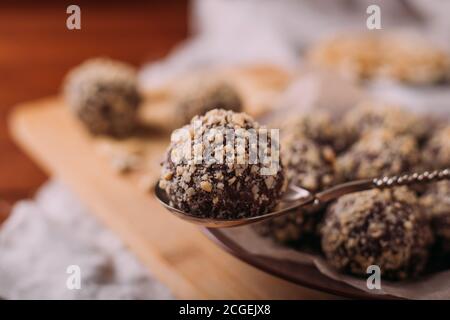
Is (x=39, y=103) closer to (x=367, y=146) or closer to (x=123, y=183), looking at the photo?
A: (x=123, y=183)

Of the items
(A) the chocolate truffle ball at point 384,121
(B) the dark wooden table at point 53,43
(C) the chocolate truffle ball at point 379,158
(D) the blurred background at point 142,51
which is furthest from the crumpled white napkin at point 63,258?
(A) the chocolate truffle ball at point 384,121

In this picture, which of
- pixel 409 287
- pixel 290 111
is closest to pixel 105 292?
pixel 409 287

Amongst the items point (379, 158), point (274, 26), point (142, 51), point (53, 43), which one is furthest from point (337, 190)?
point (53, 43)

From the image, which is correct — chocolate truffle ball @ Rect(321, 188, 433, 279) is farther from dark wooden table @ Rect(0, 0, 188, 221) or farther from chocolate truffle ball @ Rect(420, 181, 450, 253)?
dark wooden table @ Rect(0, 0, 188, 221)

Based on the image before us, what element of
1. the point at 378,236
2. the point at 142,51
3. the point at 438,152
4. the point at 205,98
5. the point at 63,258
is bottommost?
the point at 63,258

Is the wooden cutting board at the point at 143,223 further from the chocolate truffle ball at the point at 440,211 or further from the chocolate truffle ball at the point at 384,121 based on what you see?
the chocolate truffle ball at the point at 384,121

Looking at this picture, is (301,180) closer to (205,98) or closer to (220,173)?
(220,173)
